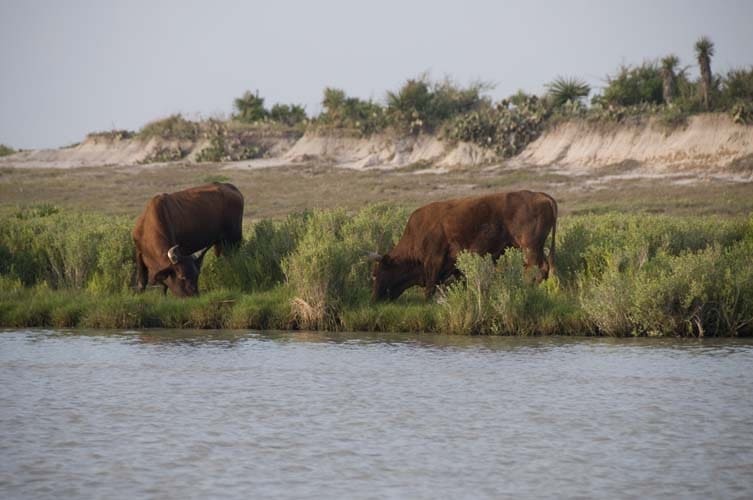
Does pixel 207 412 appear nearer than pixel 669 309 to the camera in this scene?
Yes

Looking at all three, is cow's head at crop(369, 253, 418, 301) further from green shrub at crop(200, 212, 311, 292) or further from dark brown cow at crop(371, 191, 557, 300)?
green shrub at crop(200, 212, 311, 292)

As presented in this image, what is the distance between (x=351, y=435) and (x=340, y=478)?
119 cm

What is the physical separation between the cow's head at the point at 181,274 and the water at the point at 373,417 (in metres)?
1.70

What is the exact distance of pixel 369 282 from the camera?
52.5 feet

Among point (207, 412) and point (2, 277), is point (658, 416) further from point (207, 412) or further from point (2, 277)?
point (2, 277)

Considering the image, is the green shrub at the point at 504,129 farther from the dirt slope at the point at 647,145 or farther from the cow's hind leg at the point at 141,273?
the cow's hind leg at the point at 141,273

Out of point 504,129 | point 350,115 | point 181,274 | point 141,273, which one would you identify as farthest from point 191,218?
point 350,115

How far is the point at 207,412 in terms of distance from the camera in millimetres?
9898

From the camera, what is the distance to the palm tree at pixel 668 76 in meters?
38.8

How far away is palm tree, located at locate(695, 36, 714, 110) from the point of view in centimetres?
3578

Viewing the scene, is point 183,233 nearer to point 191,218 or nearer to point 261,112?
point 191,218

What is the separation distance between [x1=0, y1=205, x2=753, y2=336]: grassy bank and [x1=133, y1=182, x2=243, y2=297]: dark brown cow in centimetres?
30

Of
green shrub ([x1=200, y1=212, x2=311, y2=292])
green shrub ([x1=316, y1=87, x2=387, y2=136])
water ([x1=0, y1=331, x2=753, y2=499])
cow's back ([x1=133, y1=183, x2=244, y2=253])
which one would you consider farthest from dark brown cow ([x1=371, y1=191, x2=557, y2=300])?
green shrub ([x1=316, y1=87, x2=387, y2=136])

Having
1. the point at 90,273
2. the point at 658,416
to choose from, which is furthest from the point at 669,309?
the point at 90,273
